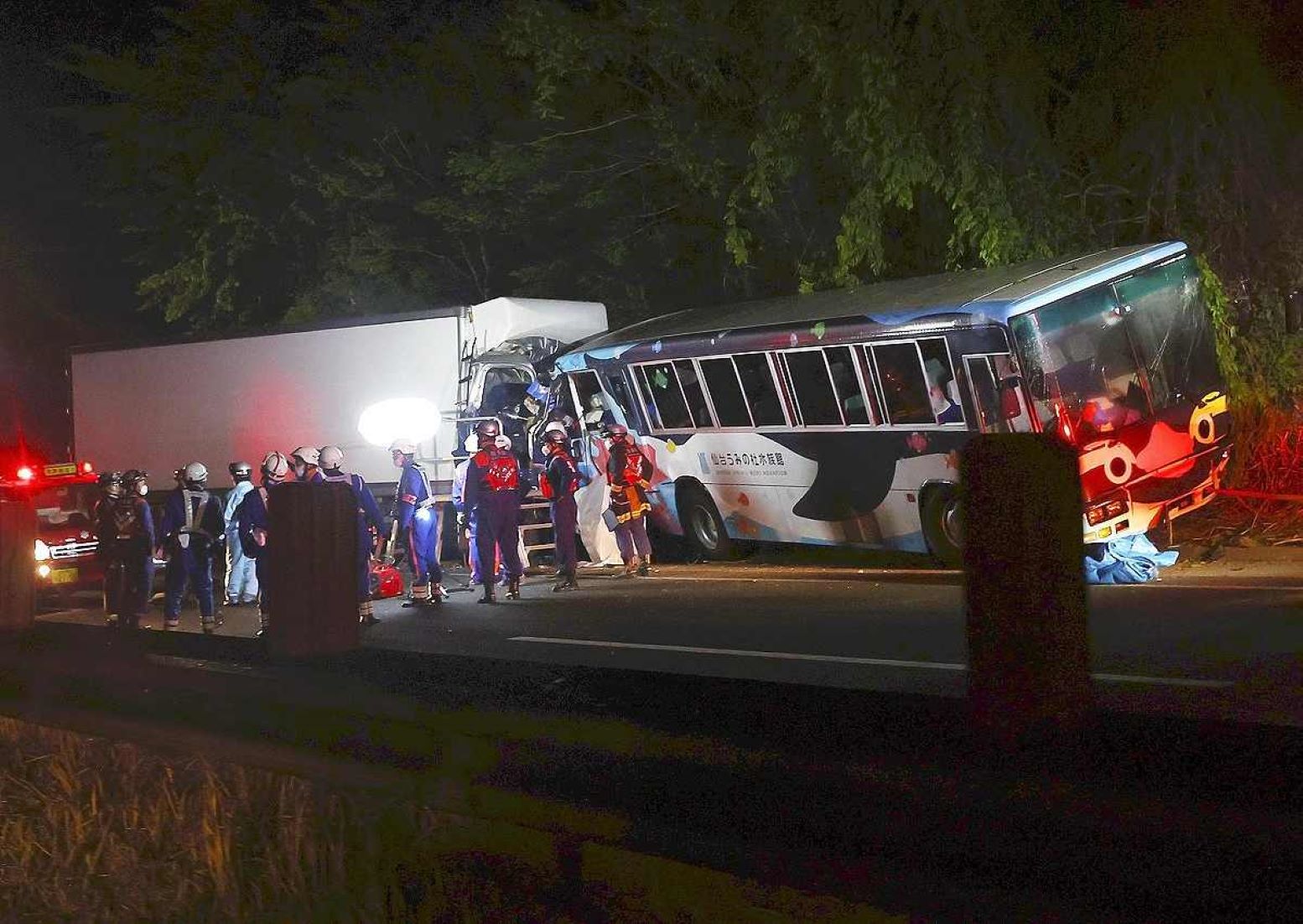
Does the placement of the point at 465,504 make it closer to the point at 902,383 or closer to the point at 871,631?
the point at 902,383

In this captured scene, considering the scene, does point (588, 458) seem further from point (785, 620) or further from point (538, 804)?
point (538, 804)

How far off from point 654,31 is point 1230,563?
11.0 m

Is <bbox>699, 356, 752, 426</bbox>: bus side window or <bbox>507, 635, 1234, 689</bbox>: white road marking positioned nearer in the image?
<bbox>507, 635, 1234, 689</bbox>: white road marking

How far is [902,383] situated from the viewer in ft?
50.1

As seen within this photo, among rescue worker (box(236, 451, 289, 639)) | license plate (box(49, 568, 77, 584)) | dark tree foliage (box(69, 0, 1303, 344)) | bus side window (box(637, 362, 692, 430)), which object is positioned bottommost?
license plate (box(49, 568, 77, 584))

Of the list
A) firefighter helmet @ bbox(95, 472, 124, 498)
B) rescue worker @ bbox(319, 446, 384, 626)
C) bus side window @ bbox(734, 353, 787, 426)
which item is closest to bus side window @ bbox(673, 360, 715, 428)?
bus side window @ bbox(734, 353, 787, 426)

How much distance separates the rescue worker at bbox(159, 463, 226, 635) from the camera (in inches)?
630

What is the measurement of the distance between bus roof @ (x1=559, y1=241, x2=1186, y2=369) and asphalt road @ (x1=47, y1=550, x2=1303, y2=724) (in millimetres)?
2627

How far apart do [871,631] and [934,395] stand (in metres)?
3.62

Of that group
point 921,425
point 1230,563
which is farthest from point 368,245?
point 1230,563

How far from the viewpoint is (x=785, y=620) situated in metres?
13.0

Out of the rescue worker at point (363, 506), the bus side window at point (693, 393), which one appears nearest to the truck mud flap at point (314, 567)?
the rescue worker at point (363, 506)

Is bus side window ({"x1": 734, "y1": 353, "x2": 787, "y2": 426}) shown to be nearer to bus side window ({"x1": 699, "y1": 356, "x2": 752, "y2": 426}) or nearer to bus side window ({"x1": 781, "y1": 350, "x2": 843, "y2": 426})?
bus side window ({"x1": 699, "y1": 356, "x2": 752, "y2": 426})

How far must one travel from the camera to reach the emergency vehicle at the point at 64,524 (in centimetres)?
1897
